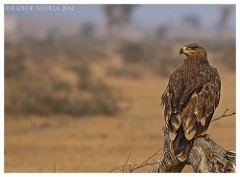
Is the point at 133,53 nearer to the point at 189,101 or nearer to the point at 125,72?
the point at 125,72

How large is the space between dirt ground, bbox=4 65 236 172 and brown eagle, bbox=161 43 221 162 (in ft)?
13.6

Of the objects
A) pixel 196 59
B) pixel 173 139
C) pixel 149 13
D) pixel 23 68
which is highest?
pixel 196 59

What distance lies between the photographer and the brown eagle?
7129 mm

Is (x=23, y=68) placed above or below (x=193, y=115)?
below

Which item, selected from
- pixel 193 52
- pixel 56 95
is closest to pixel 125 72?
pixel 56 95

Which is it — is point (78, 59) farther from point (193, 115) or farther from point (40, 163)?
point (193, 115)

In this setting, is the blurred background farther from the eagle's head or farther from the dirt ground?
the eagle's head

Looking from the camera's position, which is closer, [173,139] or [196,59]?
[173,139]

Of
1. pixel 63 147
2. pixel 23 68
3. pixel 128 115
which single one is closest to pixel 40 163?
pixel 63 147

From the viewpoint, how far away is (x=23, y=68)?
1141 inches

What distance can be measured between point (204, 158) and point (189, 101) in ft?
1.86

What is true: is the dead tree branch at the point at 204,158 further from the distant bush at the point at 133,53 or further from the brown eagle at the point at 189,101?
the distant bush at the point at 133,53

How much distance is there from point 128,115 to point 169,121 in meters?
14.8
